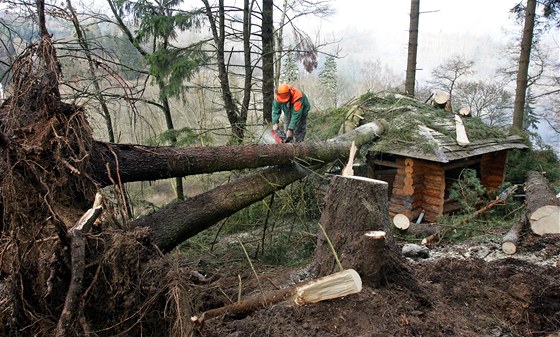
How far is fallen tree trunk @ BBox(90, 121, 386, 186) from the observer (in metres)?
3.07

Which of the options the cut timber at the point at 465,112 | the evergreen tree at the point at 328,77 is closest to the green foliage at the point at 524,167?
the cut timber at the point at 465,112

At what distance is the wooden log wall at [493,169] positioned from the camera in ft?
32.3

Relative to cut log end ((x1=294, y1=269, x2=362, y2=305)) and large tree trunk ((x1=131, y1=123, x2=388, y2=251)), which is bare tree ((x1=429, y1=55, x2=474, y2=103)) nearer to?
large tree trunk ((x1=131, y1=123, x2=388, y2=251))

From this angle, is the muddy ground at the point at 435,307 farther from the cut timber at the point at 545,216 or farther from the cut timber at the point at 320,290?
the cut timber at the point at 545,216

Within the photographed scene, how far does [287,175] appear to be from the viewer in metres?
5.20

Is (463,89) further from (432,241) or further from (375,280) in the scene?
(375,280)

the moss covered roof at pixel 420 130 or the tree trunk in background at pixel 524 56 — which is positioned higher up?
the tree trunk in background at pixel 524 56

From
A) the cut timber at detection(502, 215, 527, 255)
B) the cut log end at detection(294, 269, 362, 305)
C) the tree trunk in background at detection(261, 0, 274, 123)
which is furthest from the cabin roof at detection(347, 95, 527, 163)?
the cut log end at detection(294, 269, 362, 305)

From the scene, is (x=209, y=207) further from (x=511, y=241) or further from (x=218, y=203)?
(x=511, y=241)

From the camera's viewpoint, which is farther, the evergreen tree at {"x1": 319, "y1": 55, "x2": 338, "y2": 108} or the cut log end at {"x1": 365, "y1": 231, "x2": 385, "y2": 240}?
the evergreen tree at {"x1": 319, "y1": 55, "x2": 338, "y2": 108}

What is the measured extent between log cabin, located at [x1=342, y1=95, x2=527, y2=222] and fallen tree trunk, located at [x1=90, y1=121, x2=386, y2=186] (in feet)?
10.7

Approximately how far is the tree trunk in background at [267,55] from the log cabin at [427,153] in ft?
7.61

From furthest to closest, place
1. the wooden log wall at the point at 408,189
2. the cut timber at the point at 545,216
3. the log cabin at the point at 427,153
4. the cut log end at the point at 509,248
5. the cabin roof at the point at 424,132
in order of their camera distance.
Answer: the wooden log wall at the point at 408,189 < the log cabin at the point at 427,153 < the cabin roof at the point at 424,132 < the cut timber at the point at 545,216 < the cut log end at the point at 509,248

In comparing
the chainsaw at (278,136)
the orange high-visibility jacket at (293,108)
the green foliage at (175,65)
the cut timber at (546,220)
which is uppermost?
the green foliage at (175,65)
